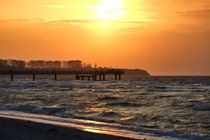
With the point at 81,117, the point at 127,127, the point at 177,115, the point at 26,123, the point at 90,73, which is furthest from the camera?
the point at 90,73

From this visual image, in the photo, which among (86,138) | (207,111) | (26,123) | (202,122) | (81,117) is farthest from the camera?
(207,111)

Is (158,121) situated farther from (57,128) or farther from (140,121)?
(57,128)

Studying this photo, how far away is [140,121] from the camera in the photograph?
79.4 feet

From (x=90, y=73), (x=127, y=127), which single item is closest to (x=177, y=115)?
(x=127, y=127)

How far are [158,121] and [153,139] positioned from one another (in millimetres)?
7911

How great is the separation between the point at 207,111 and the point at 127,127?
11.1 metres

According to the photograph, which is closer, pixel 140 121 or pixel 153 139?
pixel 153 139

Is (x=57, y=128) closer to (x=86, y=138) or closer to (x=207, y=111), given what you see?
(x=86, y=138)

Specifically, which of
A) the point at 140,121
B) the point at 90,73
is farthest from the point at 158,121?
the point at 90,73

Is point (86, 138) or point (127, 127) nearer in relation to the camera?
point (86, 138)

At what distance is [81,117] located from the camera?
25984 mm

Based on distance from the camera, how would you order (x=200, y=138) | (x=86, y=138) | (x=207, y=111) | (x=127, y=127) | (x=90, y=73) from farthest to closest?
(x=90, y=73) → (x=207, y=111) → (x=127, y=127) → (x=200, y=138) → (x=86, y=138)

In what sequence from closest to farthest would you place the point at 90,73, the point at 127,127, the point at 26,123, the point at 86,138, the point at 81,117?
the point at 86,138 < the point at 26,123 < the point at 127,127 < the point at 81,117 < the point at 90,73

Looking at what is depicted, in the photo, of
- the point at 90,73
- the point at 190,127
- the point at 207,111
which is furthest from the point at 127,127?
the point at 90,73
